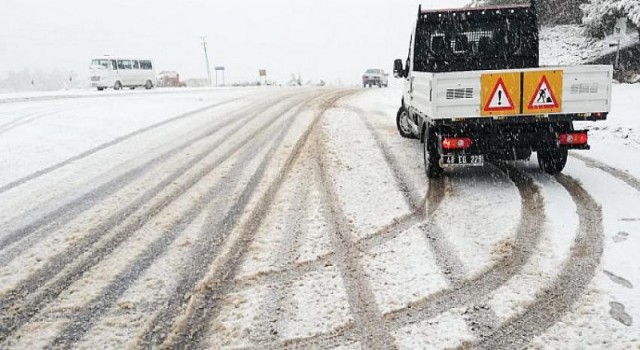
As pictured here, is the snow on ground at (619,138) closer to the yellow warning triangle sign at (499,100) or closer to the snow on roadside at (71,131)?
the yellow warning triangle sign at (499,100)

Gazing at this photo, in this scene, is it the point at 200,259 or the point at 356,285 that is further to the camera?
the point at 200,259

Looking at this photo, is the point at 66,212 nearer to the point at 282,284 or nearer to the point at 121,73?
the point at 282,284

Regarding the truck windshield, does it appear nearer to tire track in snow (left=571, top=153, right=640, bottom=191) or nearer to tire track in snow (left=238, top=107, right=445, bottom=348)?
tire track in snow (left=571, top=153, right=640, bottom=191)

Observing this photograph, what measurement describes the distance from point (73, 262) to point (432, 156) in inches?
196

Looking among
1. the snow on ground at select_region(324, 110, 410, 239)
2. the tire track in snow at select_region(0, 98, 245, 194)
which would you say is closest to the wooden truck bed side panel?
the snow on ground at select_region(324, 110, 410, 239)

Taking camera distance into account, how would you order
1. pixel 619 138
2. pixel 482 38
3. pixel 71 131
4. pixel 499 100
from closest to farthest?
pixel 499 100, pixel 482 38, pixel 619 138, pixel 71 131

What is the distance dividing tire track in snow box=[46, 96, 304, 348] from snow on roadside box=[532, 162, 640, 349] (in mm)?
2786

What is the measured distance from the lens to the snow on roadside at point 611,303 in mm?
3291

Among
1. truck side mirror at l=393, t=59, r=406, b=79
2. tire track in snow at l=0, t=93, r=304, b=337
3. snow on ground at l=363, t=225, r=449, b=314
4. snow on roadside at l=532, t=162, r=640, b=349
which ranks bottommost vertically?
snow on roadside at l=532, t=162, r=640, b=349

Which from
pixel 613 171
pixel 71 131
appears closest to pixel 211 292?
pixel 613 171

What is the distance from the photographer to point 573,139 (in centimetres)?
676

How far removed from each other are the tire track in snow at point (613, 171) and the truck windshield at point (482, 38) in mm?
1957

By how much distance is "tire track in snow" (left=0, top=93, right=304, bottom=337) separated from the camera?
3.94 metres

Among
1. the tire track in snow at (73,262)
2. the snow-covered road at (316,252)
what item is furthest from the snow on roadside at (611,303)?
the tire track in snow at (73,262)
